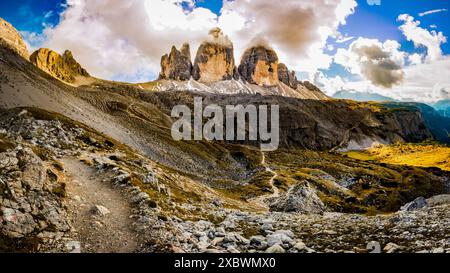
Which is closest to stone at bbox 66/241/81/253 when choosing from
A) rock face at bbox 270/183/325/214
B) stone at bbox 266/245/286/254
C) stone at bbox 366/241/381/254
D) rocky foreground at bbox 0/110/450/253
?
rocky foreground at bbox 0/110/450/253

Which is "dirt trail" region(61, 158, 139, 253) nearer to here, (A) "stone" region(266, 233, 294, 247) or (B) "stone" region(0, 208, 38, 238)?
(B) "stone" region(0, 208, 38, 238)

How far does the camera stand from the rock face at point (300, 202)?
2445 inches

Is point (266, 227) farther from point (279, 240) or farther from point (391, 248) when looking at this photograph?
point (391, 248)

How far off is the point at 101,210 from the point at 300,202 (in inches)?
1702

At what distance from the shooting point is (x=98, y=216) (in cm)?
2598

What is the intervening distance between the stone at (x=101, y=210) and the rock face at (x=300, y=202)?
40.8 metres

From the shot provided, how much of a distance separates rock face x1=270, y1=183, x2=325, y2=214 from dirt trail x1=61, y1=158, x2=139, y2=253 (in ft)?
120

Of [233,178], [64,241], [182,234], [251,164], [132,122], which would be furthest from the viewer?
[251,164]

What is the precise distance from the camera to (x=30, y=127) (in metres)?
53.1
